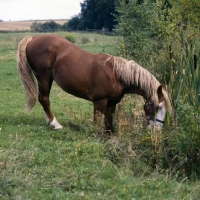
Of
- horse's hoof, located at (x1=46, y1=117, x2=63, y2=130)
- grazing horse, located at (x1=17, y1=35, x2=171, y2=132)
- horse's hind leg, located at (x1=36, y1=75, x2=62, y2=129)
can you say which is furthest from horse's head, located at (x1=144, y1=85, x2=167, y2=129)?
horse's hind leg, located at (x1=36, y1=75, x2=62, y2=129)

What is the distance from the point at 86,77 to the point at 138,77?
1050 millimetres

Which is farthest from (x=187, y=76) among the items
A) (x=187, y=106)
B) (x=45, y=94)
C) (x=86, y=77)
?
(x=45, y=94)

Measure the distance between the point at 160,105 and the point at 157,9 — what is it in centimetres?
594

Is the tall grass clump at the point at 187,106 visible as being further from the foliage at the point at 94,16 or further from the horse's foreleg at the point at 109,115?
the foliage at the point at 94,16

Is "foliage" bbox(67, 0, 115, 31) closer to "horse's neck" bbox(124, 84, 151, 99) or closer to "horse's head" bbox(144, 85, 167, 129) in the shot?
"horse's neck" bbox(124, 84, 151, 99)

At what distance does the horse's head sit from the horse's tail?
232 centimetres

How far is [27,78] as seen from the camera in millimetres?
9094

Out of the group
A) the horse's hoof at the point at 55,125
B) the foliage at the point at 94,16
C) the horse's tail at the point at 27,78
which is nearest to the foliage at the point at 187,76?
the horse's hoof at the point at 55,125

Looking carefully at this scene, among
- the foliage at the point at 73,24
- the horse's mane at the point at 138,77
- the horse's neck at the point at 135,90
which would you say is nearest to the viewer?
the horse's mane at the point at 138,77

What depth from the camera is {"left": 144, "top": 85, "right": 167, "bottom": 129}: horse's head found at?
25.7 feet

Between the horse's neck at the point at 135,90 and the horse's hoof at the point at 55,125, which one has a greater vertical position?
the horse's neck at the point at 135,90

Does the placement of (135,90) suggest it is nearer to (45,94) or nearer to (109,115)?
(109,115)

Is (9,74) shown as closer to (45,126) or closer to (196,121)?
(45,126)

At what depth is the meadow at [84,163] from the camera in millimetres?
5234
